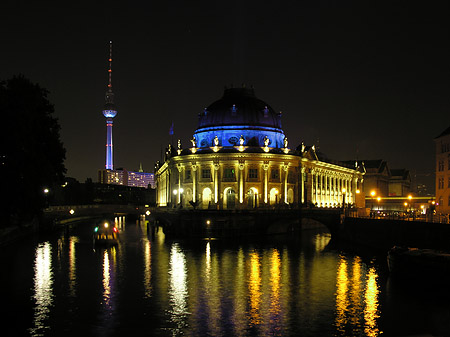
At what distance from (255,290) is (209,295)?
498 centimetres

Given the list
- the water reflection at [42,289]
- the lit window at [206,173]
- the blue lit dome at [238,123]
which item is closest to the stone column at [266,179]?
the blue lit dome at [238,123]

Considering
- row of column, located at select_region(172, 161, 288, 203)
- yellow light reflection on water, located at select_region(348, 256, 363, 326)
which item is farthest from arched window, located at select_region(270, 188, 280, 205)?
yellow light reflection on water, located at select_region(348, 256, 363, 326)

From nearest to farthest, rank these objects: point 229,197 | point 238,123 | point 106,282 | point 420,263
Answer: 1. point 420,263
2. point 106,282
3. point 229,197
4. point 238,123

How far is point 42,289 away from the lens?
52.6m

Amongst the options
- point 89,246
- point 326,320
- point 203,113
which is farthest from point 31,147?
point 203,113

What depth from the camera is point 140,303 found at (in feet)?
158

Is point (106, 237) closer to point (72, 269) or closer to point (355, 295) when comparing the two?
point (72, 269)

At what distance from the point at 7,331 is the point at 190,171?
104167 millimetres

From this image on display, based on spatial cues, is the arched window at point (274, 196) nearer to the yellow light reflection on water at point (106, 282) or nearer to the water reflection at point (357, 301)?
the yellow light reflection on water at point (106, 282)

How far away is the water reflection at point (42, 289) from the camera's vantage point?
134 feet

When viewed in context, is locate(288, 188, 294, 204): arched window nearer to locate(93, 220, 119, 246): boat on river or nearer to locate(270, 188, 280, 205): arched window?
locate(270, 188, 280, 205): arched window

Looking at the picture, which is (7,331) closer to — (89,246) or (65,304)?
(65,304)

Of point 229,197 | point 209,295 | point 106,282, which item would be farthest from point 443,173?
point 106,282

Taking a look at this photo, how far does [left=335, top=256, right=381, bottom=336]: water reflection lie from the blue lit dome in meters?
79.1
